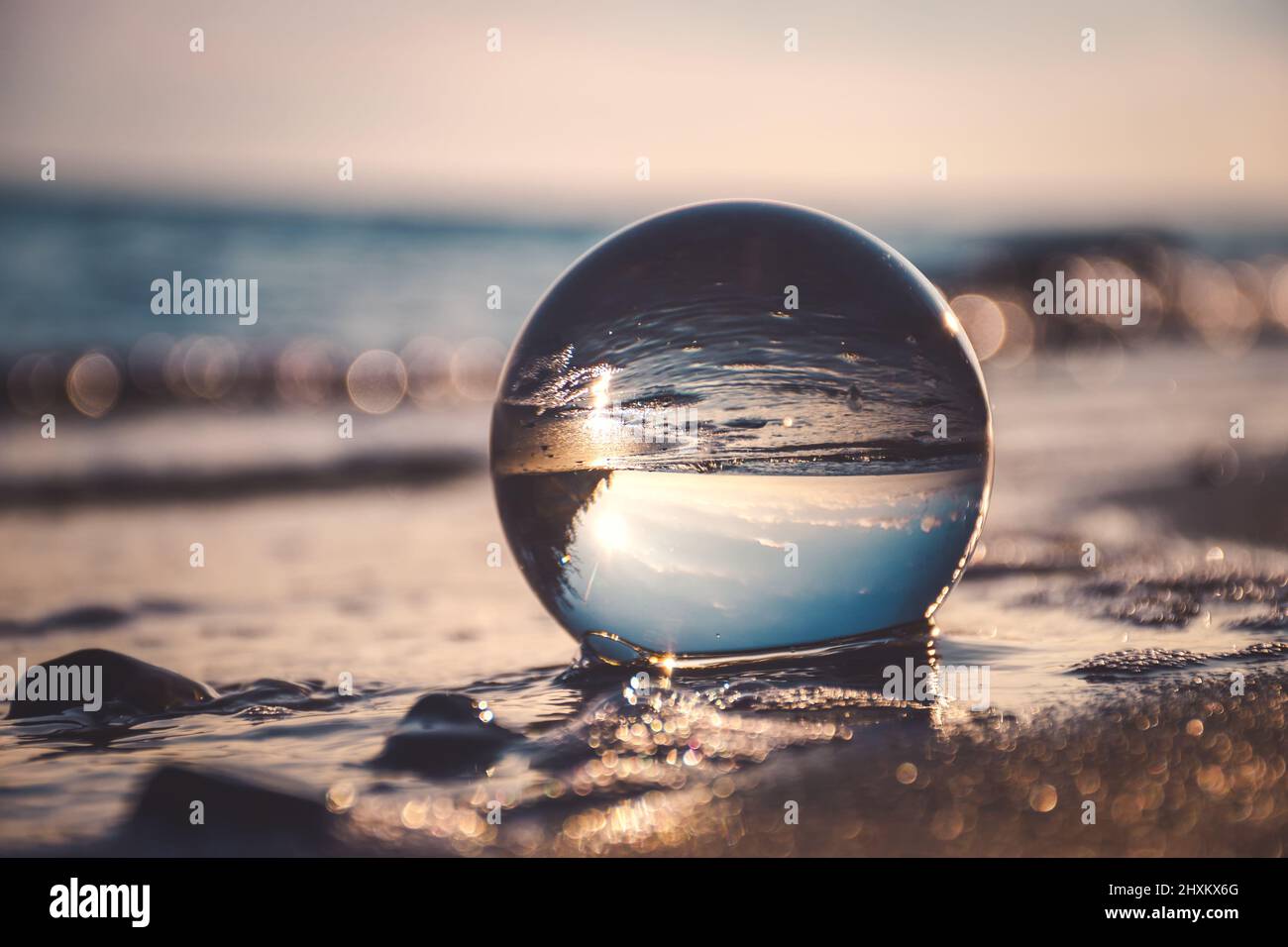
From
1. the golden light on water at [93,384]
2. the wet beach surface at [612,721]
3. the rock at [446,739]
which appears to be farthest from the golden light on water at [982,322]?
the rock at [446,739]

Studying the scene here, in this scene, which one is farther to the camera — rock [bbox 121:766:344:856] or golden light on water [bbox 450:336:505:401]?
golden light on water [bbox 450:336:505:401]

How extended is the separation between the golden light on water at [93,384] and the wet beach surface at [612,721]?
547 centimetres

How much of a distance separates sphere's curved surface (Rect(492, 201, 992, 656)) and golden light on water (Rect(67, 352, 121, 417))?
26.1ft

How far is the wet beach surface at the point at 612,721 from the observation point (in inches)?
87.4

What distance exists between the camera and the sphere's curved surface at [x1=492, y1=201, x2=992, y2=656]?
291 centimetres

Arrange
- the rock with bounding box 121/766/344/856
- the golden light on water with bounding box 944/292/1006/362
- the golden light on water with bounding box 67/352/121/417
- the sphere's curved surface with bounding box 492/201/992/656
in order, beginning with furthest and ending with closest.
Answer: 1. the golden light on water with bounding box 944/292/1006/362
2. the golden light on water with bounding box 67/352/121/417
3. the sphere's curved surface with bounding box 492/201/992/656
4. the rock with bounding box 121/766/344/856

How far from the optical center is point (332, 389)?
39.0ft

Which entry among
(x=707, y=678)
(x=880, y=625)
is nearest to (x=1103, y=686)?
(x=880, y=625)

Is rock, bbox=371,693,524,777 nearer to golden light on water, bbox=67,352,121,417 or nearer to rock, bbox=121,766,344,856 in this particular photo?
rock, bbox=121,766,344,856

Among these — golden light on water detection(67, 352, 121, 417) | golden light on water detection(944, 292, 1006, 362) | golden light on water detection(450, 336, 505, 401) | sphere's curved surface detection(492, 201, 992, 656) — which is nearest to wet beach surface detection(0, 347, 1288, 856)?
sphere's curved surface detection(492, 201, 992, 656)

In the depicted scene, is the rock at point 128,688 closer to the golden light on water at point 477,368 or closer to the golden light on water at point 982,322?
the golden light on water at point 477,368

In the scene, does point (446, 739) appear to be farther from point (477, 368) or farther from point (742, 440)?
point (477, 368)

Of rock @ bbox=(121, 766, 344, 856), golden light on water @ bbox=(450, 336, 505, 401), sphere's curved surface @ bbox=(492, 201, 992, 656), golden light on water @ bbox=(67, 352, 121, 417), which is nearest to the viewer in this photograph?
rock @ bbox=(121, 766, 344, 856)

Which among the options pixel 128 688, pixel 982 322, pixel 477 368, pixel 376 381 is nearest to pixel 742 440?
pixel 128 688
